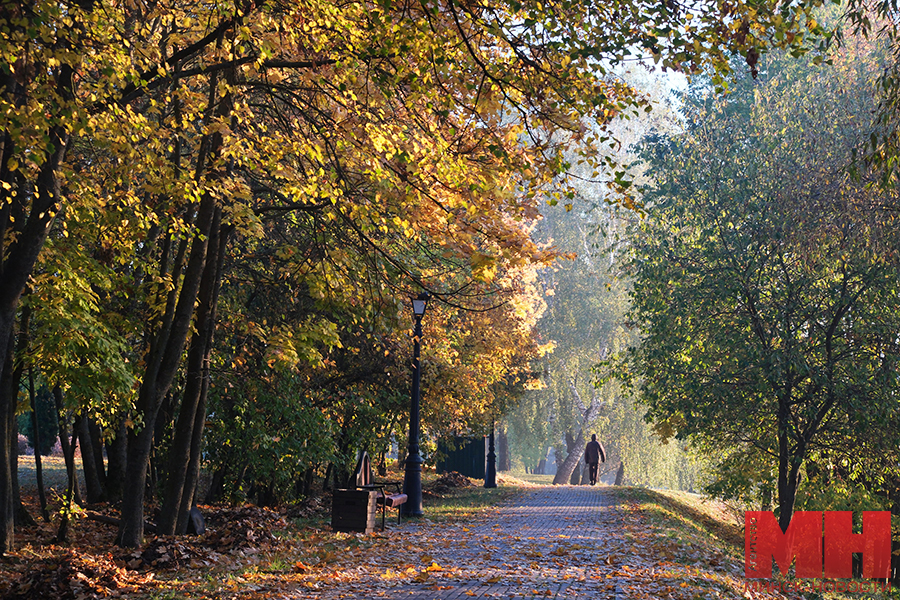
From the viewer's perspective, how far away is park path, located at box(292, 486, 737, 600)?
26.0 feet

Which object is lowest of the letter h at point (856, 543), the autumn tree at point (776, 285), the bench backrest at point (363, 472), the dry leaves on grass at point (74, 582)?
the letter h at point (856, 543)

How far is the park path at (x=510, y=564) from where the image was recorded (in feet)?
26.0

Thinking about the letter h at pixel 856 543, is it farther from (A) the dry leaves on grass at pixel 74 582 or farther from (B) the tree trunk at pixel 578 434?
(B) the tree trunk at pixel 578 434

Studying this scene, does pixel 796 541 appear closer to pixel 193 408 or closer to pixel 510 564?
pixel 510 564

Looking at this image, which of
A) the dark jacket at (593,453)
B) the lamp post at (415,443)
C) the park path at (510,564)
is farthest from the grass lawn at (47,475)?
the dark jacket at (593,453)

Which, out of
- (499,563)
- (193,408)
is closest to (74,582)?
(193,408)

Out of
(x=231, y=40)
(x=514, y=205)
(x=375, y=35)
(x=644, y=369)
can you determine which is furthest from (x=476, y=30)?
(x=644, y=369)

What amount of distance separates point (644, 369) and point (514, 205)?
13.7m

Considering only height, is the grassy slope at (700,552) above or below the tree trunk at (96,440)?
below

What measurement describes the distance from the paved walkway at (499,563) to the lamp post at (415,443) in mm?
1171

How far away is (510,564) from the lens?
32.4 ft

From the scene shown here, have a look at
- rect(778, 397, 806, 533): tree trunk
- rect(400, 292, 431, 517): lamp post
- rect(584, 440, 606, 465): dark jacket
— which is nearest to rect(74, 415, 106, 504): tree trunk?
rect(400, 292, 431, 517): lamp post

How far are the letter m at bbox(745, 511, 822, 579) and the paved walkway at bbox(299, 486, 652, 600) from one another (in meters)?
2.53

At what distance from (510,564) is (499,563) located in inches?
6.6
